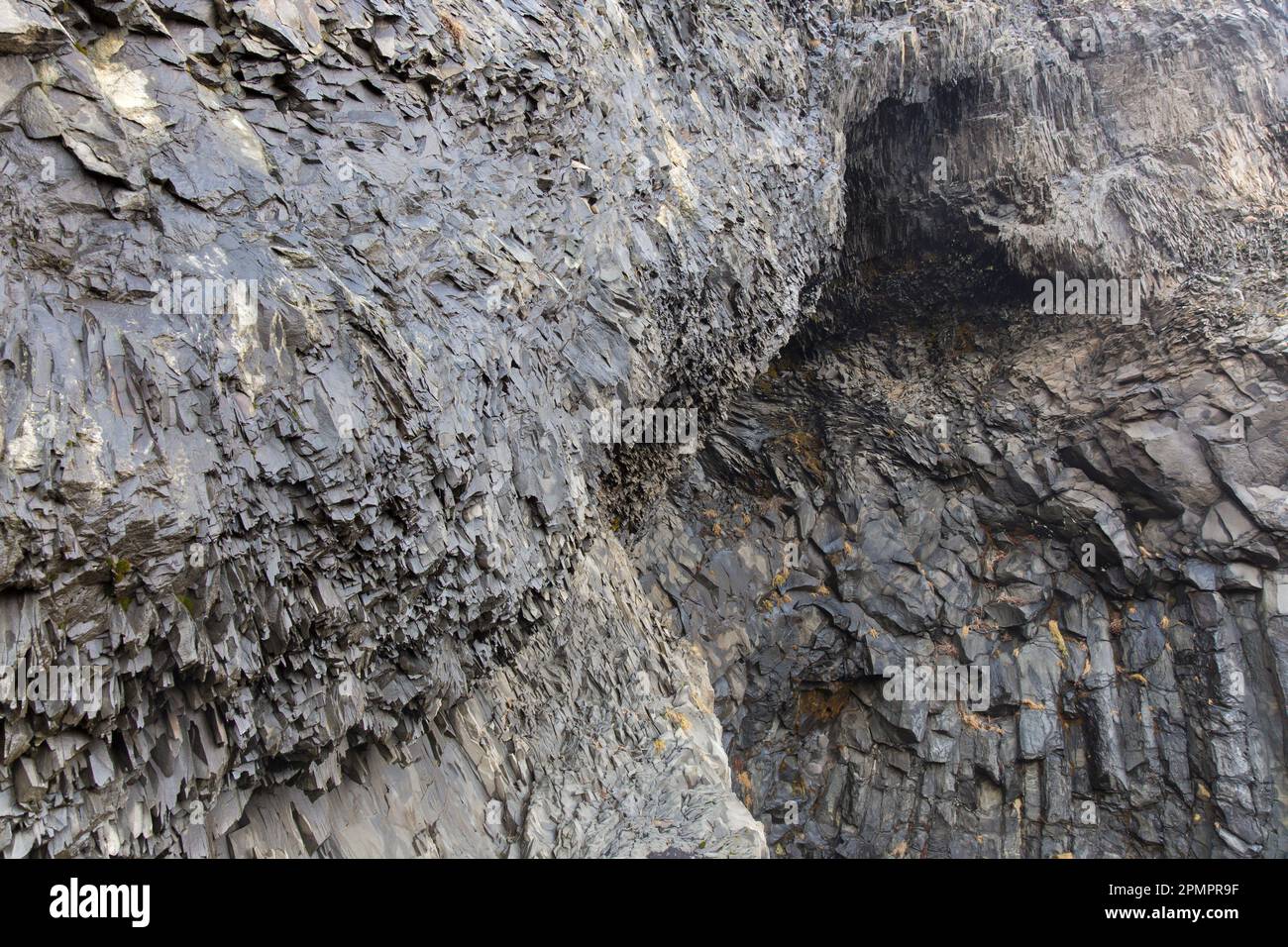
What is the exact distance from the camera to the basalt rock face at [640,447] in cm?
574

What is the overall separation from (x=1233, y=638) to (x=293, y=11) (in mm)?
19686

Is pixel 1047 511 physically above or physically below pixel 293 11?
below

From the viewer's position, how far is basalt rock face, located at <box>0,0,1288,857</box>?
5.74 meters

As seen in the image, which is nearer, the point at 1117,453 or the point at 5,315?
the point at 5,315

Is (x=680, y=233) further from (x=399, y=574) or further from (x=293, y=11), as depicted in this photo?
(x=399, y=574)

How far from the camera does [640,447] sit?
39.7 ft

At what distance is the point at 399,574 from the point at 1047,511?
1607 cm
